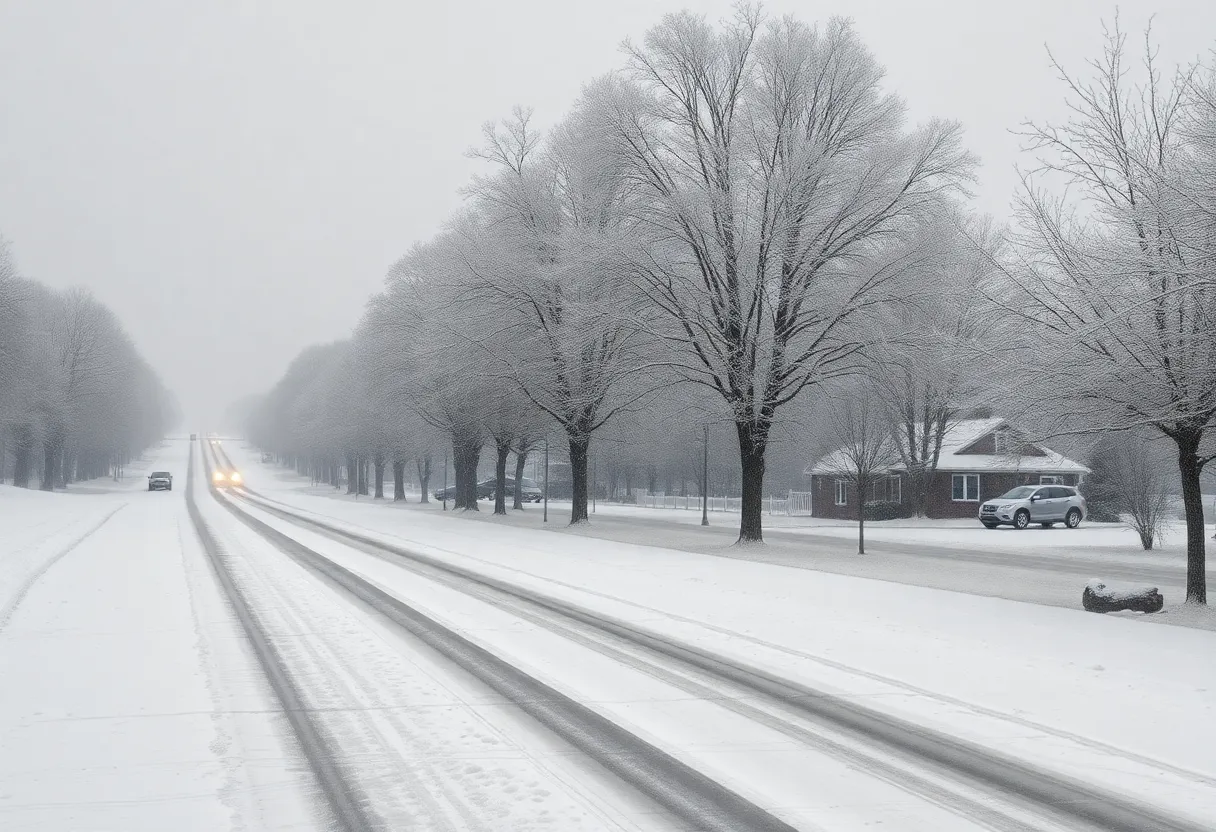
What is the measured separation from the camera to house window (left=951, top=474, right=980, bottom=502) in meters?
53.5

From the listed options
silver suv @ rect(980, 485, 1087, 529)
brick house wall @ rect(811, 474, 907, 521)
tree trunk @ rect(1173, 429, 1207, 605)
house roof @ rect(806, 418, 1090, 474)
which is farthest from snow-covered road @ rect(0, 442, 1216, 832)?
brick house wall @ rect(811, 474, 907, 521)

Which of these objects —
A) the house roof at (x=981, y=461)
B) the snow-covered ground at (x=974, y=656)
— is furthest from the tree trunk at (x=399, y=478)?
the snow-covered ground at (x=974, y=656)

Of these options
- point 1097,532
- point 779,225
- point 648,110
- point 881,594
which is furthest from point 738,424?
point 1097,532

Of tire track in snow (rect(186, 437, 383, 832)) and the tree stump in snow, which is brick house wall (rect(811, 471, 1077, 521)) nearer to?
the tree stump in snow

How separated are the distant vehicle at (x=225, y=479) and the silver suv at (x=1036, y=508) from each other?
58.3 metres

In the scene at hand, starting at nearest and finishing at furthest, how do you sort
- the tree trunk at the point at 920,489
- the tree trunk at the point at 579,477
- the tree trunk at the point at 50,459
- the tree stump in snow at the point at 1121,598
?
the tree stump in snow at the point at 1121,598 < the tree trunk at the point at 579,477 < the tree trunk at the point at 920,489 < the tree trunk at the point at 50,459

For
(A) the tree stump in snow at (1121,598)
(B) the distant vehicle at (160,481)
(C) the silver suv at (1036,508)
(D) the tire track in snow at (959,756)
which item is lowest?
(D) the tire track in snow at (959,756)

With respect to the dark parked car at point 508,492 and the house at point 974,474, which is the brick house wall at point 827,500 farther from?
the dark parked car at point 508,492

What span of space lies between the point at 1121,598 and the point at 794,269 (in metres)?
14.2

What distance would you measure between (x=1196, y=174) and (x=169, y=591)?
51.5 feet

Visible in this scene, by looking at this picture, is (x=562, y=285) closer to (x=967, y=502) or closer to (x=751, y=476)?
(x=751, y=476)

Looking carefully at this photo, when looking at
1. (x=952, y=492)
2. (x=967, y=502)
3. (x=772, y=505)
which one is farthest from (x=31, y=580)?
(x=772, y=505)

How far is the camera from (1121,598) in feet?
50.1

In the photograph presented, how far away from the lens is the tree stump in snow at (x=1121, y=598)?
49.6 feet
